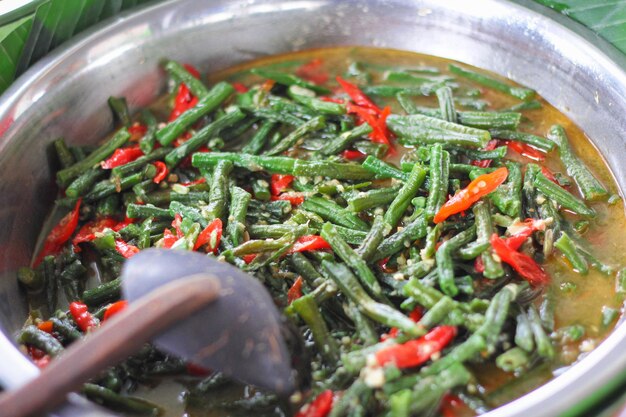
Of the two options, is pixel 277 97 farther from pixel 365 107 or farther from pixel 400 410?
pixel 400 410

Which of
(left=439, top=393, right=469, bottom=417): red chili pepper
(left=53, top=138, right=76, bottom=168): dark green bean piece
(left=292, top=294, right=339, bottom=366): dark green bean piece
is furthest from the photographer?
(left=53, top=138, right=76, bottom=168): dark green bean piece

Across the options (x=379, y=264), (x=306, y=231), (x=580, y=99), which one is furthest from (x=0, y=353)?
(x=580, y=99)

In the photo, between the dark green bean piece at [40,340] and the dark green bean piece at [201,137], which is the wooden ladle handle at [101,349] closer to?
the dark green bean piece at [40,340]

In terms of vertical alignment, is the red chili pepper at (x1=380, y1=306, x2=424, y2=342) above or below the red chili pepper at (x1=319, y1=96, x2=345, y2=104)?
below

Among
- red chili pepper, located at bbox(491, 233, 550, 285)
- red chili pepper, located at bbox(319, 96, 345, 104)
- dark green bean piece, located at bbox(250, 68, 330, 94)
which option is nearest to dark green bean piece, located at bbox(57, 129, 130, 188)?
dark green bean piece, located at bbox(250, 68, 330, 94)

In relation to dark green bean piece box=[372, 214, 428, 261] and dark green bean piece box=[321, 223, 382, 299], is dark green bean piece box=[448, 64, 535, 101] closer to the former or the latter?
dark green bean piece box=[372, 214, 428, 261]

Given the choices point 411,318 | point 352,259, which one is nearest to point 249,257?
point 352,259

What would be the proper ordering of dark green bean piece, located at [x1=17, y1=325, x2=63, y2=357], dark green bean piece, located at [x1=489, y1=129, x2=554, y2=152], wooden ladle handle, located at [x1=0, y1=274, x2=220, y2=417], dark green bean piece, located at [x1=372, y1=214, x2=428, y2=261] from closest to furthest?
wooden ladle handle, located at [x1=0, y1=274, x2=220, y2=417] < dark green bean piece, located at [x1=17, y1=325, x2=63, y2=357] < dark green bean piece, located at [x1=372, y1=214, x2=428, y2=261] < dark green bean piece, located at [x1=489, y1=129, x2=554, y2=152]
